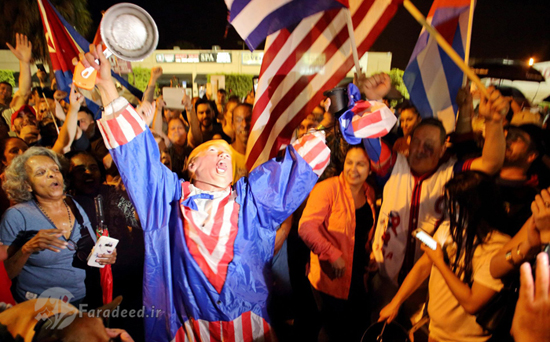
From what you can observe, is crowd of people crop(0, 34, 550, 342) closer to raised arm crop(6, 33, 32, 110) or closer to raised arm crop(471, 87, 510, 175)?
raised arm crop(471, 87, 510, 175)

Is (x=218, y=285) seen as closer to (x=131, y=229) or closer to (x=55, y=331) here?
(x=55, y=331)

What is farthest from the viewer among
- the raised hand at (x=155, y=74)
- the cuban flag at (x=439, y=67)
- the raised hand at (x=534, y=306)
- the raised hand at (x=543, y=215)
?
the raised hand at (x=155, y=74)

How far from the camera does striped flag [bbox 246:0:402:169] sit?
7.52 feet

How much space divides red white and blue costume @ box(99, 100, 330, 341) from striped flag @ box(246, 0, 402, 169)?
0.62 metres

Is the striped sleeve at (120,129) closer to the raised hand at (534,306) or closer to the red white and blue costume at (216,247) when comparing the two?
the red white and blue costume at (216,247)

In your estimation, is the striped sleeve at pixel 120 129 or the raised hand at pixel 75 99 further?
the raised hand at pixel 75 99

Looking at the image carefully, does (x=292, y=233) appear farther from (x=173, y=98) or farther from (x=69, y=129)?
(x=69, y=129)

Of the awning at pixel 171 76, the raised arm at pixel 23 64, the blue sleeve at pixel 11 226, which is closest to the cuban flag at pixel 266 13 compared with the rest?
the blue sleeve at pixel 11 226

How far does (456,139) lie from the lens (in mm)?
2770

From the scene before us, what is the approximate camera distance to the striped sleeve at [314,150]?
1.72m

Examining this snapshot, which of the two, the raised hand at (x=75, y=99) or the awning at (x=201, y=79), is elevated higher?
the awning at (x=201, y=79)

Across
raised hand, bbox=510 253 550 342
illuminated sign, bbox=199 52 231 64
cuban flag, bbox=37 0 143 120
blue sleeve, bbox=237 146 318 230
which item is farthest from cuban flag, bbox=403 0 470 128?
illuminated sign, bbox=199 52 231 64

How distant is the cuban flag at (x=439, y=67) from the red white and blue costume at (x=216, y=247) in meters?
1.48

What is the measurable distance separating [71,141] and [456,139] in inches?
159
